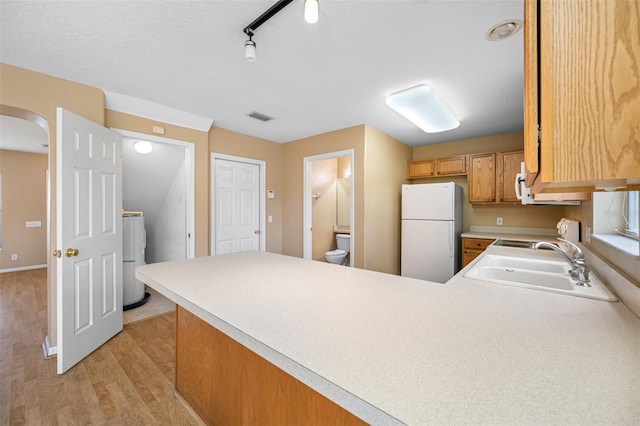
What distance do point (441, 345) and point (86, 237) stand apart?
2.74 m

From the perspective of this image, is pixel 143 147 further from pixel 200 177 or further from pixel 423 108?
pixel 423 108

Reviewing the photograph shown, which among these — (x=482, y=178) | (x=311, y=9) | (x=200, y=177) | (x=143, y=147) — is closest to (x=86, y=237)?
(x=200, y=177)

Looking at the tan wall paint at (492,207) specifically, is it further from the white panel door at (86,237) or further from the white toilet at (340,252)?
the white panel door at (86,237)

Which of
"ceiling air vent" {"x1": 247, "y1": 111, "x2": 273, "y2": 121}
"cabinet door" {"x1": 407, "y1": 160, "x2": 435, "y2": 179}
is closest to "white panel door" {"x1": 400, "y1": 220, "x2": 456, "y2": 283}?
"cabinet door" {"x1": 407, "y1": 160, "x2": 435, "y2": 179}

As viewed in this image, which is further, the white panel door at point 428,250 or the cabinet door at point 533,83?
the white panel door at point 428,250

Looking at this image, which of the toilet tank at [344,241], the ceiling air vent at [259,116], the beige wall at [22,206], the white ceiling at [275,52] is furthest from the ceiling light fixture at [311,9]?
the beige wall at [22,206]

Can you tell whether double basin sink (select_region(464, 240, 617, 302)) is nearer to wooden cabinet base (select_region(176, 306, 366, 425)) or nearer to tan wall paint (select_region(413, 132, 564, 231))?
wooden cabinet base (select_region(176, 306, 366, 425))

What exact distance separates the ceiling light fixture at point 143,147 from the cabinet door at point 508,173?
4.75 m

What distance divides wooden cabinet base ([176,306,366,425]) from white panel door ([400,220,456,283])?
2988 millimetres

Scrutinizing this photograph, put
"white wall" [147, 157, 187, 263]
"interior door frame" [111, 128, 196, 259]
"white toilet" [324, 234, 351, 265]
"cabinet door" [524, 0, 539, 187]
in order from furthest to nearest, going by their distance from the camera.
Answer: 1. "white toilet" [324, 234, 351, 265]
2. "white wall" [147, 157, 187, 263]
3. "interior door frame" [111, 128, 196, 259]
4. "cabinet door" [524, 0, 539, 187]

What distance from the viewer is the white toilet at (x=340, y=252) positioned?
464cm

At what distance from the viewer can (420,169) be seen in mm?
4340

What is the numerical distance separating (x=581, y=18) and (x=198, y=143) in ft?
11.3

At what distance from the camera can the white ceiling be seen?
1.46 metres
